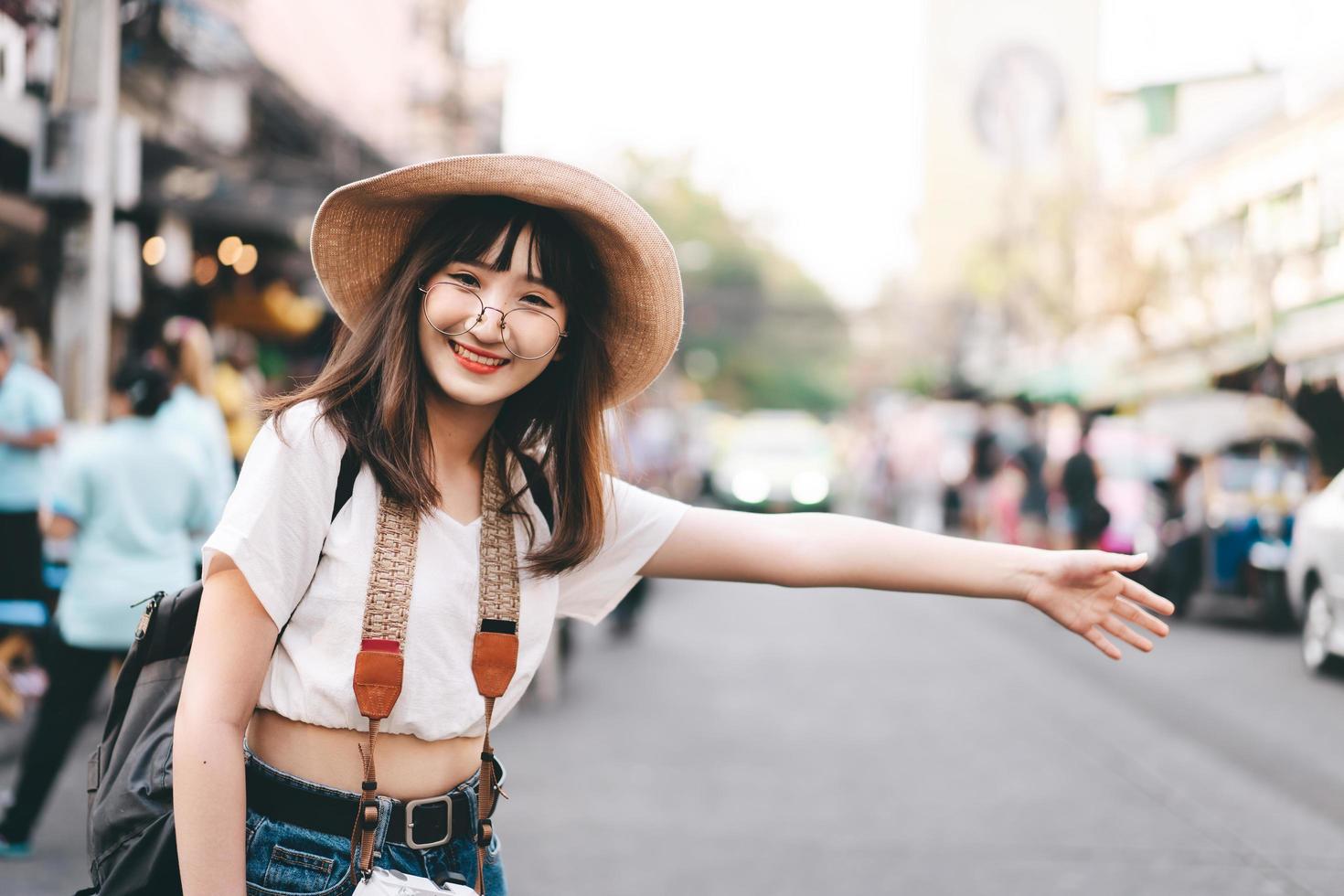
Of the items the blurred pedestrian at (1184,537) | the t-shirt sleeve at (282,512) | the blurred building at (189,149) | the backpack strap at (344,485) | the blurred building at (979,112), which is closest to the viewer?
the t-shirt sleeve at (282,512)

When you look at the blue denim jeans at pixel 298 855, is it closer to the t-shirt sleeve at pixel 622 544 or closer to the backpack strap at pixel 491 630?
the backpack strap at pixel 491 630

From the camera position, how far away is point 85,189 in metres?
8.39

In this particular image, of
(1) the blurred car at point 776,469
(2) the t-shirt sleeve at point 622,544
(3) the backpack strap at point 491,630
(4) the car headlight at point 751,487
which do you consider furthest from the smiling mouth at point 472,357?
(4) the car headlight at point 751,487

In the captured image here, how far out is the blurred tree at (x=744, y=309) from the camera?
5612cm

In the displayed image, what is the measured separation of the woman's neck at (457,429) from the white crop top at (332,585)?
0.13 meters

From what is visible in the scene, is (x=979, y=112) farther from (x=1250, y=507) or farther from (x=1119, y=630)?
(x=1119, y=630)

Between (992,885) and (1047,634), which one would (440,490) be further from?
(1047,634)

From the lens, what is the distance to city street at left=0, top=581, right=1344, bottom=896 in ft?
17.1

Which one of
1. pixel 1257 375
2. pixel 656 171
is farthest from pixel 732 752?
pixel 656 171

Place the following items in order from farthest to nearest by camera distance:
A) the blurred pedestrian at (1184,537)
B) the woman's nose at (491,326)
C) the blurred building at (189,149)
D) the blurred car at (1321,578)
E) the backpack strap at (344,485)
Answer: the blurred pedestrian at (1184,537) → the blurred car at (1321,578) → the blurred building at (189,149) → the woman's nose at (491,326) → the backpack strap at (344,485)

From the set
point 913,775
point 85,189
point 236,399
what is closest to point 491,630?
→ point 913,775

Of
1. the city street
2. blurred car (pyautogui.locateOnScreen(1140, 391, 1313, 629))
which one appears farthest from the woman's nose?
blurred car (pyautogui.locateOnScreen(1140, 391, 1313, 629))

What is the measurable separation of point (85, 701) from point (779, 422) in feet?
69.2

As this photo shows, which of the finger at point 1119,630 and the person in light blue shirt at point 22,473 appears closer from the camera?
the finger at point 1119,630
